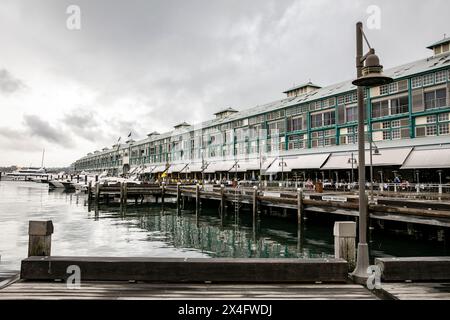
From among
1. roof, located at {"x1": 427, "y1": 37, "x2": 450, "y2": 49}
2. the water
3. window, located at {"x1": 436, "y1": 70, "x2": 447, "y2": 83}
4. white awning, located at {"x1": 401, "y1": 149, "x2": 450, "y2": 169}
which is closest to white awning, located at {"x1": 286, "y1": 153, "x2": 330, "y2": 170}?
white awning, located at {"x1": 401, "y1": 149, "x2": 450, "y2": 169}

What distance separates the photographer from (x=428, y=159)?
35875mm

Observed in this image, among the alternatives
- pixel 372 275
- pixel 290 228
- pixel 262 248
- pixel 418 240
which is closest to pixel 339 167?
pixel 290 228

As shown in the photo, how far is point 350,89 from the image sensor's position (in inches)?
1993

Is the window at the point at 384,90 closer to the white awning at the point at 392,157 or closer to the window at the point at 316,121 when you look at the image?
the white awning at the point at 392,157

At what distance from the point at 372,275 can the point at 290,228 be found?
21.2 m

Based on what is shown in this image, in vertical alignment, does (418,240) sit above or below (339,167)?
below

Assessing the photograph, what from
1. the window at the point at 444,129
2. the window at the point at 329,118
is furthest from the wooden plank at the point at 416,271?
the window at the point at 329,118

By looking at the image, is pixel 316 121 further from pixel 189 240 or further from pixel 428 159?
pixel 189 240

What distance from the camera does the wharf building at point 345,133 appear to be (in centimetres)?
3925

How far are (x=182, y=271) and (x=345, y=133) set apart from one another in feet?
160

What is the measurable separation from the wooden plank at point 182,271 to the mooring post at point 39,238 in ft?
1.83

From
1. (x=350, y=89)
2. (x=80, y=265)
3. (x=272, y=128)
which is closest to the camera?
(x=80, y=265)

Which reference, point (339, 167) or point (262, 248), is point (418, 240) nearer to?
point (262, 248)
